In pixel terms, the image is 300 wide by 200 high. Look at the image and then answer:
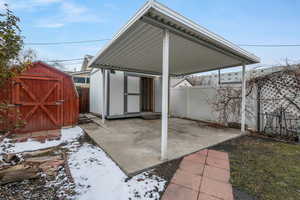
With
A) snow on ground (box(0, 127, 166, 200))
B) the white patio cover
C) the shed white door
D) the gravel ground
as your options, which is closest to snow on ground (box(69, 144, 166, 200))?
snow on ground (box(0, 127, 166, 200))

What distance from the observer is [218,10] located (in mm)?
6578

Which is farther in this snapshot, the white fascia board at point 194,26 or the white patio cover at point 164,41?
the white patio cover at point 164,41

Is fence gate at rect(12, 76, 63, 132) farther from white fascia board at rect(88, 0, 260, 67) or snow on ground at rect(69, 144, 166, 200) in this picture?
snow on ground at rect(69, 144, 166, 200)

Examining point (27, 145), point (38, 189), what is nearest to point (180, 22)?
point (38, 189)

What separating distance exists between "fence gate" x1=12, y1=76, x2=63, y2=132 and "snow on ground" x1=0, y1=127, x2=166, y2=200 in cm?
132

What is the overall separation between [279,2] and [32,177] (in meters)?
9.84

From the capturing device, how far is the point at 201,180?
77.0 inches

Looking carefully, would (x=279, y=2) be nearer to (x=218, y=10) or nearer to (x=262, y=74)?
(x=218, y=10)

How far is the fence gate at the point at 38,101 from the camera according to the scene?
3951 mm

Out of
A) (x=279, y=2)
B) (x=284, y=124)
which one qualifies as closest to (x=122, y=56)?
(x=284, y=124)

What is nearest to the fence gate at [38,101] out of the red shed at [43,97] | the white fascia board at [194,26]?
the red shed at [43,97]

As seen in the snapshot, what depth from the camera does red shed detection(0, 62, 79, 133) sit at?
3.97 metres

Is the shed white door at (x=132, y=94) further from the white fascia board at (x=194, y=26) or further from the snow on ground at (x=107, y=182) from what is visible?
the white fascia board at (x=194, y=26)

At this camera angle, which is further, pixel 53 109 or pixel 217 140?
pixel 53 109
